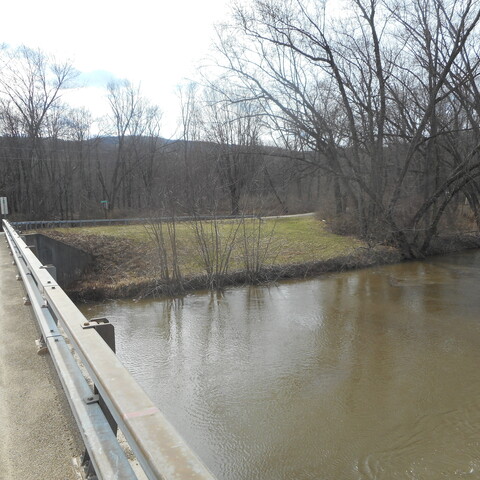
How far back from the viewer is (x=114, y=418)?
1.86 m

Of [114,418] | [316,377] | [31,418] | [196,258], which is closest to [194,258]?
[196,258]

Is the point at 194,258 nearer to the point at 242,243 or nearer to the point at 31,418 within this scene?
the point at 242,243

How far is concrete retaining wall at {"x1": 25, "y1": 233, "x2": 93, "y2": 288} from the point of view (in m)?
14.7

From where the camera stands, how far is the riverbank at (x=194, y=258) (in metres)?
13.8

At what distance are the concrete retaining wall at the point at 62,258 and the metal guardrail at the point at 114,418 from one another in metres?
12.5

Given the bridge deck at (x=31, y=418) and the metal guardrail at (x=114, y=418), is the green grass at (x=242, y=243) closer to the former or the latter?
the bridge deck at (x=31, y=418)

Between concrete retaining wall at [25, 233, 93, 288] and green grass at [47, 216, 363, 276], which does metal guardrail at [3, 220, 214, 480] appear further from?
concrete retaining wall at [25, 233, 93, 288]

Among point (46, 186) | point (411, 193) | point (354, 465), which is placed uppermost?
point (46, 186)

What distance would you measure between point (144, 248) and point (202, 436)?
11.8 meters

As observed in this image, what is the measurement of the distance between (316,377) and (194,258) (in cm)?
857

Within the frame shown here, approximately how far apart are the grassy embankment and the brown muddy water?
80cm

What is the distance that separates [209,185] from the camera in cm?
1485

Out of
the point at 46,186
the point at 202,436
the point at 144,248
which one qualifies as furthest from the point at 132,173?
the point at 202,436

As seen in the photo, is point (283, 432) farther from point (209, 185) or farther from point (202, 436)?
point (209, 185)
